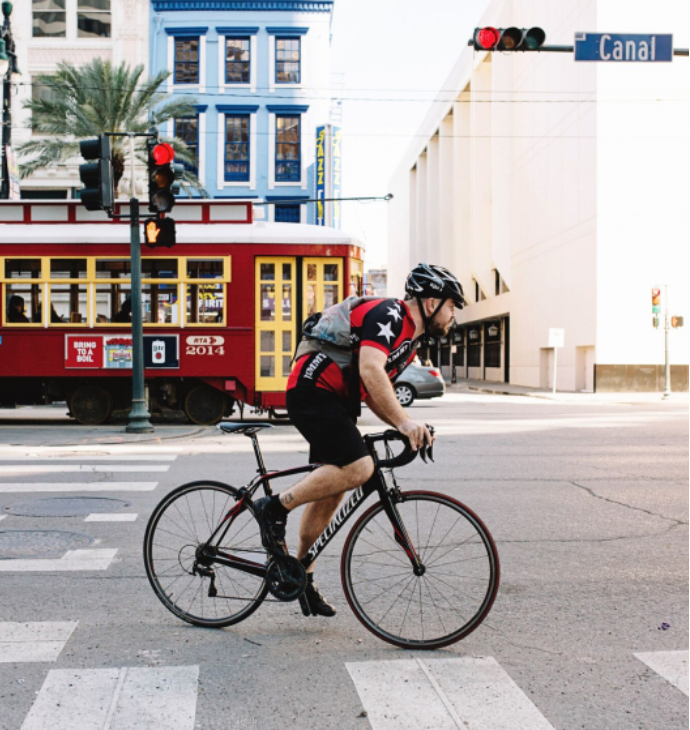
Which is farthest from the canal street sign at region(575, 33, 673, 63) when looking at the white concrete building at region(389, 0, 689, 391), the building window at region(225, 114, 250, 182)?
the building window at region(225, 114, 250, 182)

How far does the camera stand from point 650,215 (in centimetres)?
3381

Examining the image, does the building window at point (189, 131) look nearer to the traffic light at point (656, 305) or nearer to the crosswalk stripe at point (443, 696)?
the traffic light at point (656, 305)

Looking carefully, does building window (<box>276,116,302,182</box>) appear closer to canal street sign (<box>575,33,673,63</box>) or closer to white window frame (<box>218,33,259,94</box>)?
white window frame (<box>218,33,259,94</box>)

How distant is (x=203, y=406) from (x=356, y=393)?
40.2ft

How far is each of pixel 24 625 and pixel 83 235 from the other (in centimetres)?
1243

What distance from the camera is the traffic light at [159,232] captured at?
45.5ft

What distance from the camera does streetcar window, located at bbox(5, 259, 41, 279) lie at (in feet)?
53.4

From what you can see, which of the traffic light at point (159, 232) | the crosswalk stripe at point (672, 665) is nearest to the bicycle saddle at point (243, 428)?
the crosswalk stripe at point (672, 665)

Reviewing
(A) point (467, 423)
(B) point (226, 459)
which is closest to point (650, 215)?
(A) point (467, 423)

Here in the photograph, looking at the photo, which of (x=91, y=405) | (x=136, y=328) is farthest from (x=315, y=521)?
(x=91, y=405)

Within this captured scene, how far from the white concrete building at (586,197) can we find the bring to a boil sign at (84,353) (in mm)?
22102

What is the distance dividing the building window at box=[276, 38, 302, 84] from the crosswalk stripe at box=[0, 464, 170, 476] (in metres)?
33.5

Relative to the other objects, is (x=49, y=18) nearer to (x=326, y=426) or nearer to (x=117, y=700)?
(x=326, y=426)

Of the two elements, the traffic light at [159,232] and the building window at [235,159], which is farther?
the building window at [235,159]
